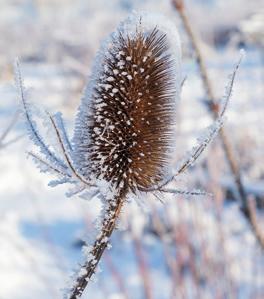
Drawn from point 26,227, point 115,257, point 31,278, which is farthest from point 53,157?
point 26,227

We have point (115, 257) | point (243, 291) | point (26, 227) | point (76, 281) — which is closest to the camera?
point (76, 281)

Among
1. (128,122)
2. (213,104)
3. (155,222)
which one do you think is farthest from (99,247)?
(155,222)

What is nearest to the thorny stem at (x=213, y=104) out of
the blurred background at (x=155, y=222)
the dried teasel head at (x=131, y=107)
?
the blurred background at (x=155, y=222)

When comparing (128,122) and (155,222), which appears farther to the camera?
(155,222)

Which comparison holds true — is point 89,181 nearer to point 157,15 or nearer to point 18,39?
point 157,15

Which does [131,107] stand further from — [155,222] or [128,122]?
[155,222]

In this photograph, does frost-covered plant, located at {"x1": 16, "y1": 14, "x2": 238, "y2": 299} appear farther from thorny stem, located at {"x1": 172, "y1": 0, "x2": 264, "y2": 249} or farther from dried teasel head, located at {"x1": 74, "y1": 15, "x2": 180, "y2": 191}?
thorny stem, located at {"x1": 172, "y1": 0, "x2": 264, "y2": 249}
